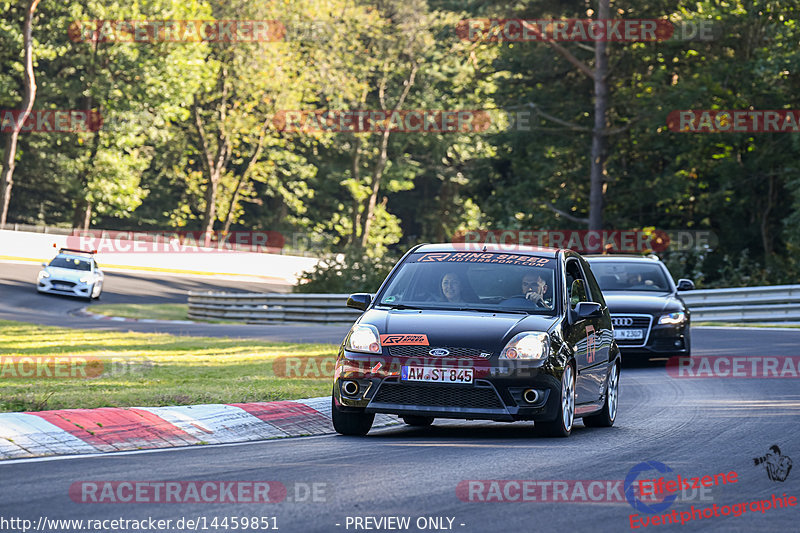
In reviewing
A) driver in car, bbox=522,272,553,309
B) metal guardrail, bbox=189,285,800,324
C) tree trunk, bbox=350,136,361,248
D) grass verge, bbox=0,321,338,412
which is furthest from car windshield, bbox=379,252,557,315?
tree trunk, bbox=350,136,361,248

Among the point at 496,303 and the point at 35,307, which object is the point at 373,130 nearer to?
the point at 35,307

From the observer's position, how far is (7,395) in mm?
11305

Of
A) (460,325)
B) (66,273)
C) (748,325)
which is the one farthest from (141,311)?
(460,325)

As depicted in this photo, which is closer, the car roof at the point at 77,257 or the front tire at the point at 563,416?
the front tire at the point at 563,416

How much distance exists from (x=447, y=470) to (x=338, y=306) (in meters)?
25.8

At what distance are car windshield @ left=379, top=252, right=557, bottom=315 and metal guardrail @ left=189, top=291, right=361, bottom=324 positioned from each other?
21.3 meters

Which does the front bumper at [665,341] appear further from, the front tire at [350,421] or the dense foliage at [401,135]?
the dense foliage at [401,135]

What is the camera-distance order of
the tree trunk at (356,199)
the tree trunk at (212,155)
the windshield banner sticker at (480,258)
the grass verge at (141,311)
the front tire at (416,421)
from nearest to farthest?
1. the windshield banner sticker at (480,258)
2. the front tire at (416,421)
3. the grass verge at (141,311)
4. the tree trunk at (212,155)
5. the tree trunk at (356,199)

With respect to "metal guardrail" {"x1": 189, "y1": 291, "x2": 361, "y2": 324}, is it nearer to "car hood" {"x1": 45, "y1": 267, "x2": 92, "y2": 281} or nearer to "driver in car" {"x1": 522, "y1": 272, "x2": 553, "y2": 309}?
"car hood" {"x1": 45, "y1": 267, "x2": 92, "y2": 281}

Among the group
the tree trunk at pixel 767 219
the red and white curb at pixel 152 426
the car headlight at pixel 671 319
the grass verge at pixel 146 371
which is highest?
the tree trunk at pixel 767 219

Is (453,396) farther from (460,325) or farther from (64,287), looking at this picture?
(64,287)

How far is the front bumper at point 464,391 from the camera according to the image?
9.20 metres

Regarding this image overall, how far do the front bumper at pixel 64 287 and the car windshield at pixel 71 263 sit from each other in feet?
2.32

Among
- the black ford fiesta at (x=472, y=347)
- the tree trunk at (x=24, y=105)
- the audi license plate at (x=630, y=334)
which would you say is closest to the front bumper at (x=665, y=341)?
the audi license plate at (x=630, y=334)
